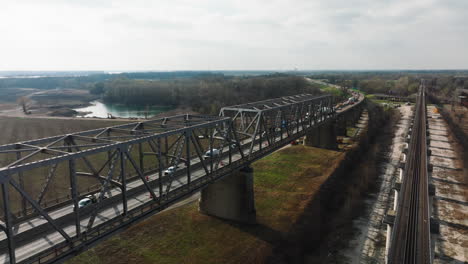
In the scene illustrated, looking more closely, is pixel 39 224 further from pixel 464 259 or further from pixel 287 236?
pixel 464 259

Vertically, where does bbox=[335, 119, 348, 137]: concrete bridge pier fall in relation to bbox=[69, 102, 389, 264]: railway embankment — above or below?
above

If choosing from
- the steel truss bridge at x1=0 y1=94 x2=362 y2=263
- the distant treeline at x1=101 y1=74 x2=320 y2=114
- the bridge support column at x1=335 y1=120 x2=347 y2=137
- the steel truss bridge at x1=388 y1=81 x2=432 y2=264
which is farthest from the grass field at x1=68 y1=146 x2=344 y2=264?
the distant treeline at x1=101 y1=74 x2=320 y2=114

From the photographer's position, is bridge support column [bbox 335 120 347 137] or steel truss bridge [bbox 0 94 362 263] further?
bridge support column [bbox 335 120 347 137]

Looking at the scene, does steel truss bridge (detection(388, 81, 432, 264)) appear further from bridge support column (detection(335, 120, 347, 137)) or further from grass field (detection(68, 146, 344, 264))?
bridge support column (detection(335, 120, 347, 137))

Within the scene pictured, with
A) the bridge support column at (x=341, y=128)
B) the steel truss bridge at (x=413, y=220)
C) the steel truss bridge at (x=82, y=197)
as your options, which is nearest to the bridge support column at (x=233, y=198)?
the steel truss bridge at (x=82, y=197)

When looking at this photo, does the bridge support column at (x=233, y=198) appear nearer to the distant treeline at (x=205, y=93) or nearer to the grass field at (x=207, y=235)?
the grass field at (x=207, y=235)

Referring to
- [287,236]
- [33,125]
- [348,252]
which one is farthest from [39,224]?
[33,125]
